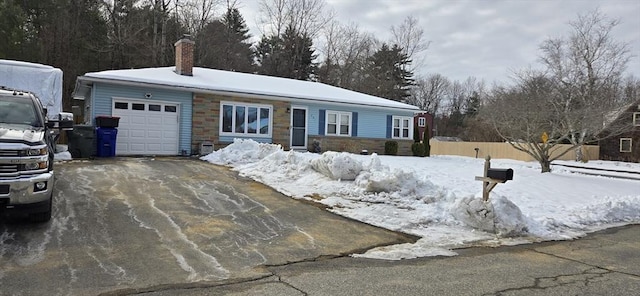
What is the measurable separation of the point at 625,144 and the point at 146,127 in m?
42.7

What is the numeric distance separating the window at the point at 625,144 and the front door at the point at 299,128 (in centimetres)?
3520

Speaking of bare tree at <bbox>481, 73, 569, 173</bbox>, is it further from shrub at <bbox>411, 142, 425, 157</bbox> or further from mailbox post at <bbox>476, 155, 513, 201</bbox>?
mailbox post at <bbox>476, 155, 513, 201</bbox>

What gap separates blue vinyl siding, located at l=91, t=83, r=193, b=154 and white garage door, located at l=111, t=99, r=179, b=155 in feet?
0.64

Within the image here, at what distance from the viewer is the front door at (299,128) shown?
20.5m

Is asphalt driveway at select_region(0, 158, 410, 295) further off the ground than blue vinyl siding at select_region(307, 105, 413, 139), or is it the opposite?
blue vinyl siding at select_region(307, 105, 413, 139)

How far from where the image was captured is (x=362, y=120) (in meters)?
22.8

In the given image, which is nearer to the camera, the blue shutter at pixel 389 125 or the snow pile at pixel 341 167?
the snow pile at pixel 341 167

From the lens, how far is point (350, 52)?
4612 centimetres

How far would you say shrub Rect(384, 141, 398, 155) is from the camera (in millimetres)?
23286

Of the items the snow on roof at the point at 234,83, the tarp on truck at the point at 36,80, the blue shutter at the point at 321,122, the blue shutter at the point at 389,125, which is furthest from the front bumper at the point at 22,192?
the blue shutter at the point at 389,125

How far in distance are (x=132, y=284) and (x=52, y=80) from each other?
37.8 ft

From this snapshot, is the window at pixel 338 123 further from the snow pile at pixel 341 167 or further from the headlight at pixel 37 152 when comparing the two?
the headlight at pixel 37 152

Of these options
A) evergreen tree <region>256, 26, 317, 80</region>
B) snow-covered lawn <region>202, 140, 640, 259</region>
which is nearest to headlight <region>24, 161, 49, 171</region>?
snow-covered lawn <region>202, 140, 640, 259</region>

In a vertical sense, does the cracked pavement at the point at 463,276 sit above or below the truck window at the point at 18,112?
below
